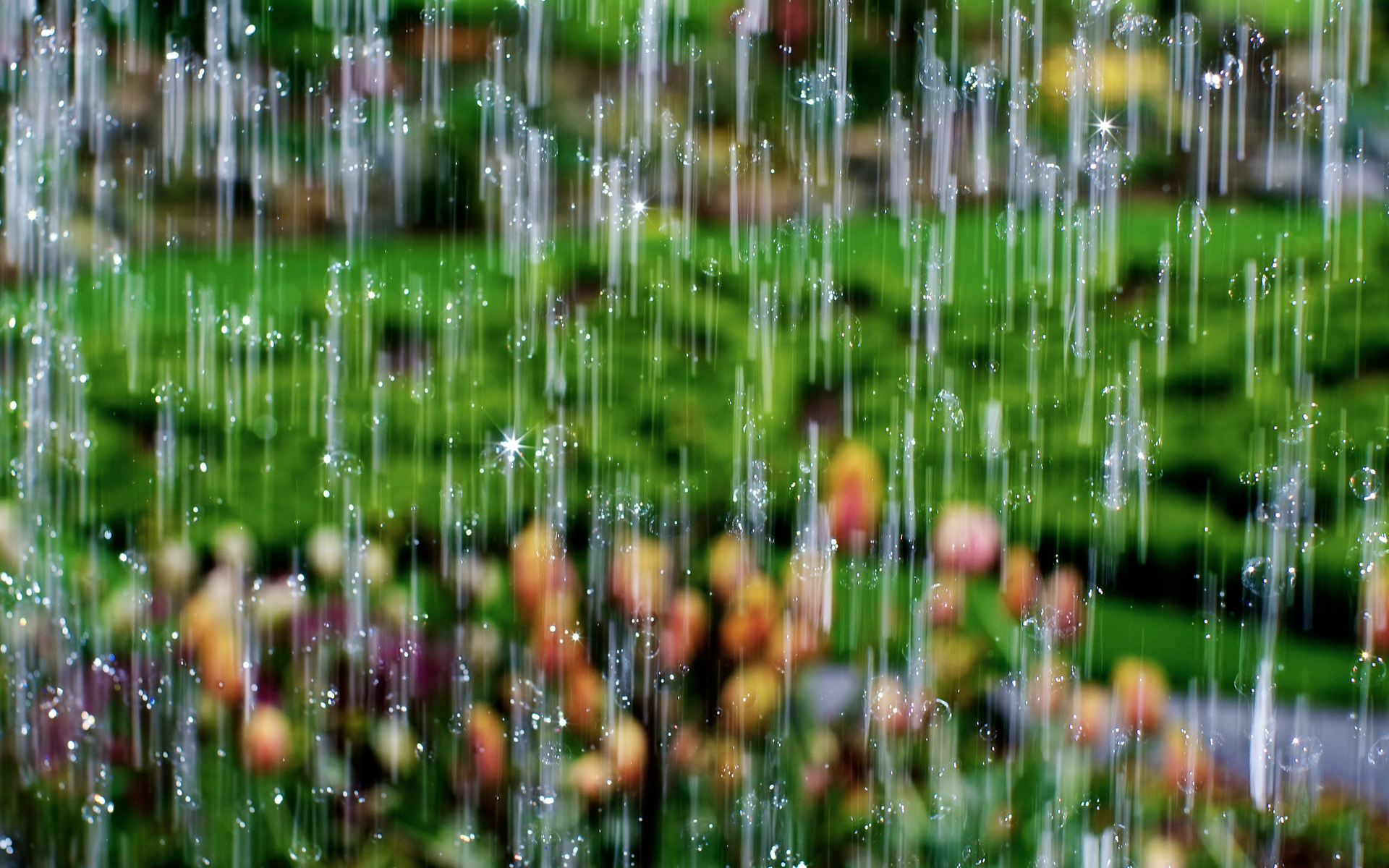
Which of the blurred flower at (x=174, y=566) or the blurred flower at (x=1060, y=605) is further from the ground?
the blurred flower at (x=174, y=566)

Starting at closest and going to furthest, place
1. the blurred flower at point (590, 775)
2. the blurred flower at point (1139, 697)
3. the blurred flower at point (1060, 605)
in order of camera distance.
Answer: the blurred flower at point (590, 775) < the blurred flower at point (1139, 697) < the blurred flower at point (1060, 605)

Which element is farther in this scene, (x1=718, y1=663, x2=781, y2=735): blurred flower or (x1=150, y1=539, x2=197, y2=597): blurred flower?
(x1=150, y1=539, x2=197, y2=597): blurred flower

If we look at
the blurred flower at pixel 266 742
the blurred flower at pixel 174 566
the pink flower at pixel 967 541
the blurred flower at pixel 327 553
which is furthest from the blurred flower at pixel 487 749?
the pink flower at pixel 967 541

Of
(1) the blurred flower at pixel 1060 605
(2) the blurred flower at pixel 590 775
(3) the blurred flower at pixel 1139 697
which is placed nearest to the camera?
(2) the blurred flower at pixel 590 775

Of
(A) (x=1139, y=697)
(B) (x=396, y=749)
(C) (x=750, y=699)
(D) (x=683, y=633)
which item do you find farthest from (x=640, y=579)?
(A) (x=1139, y=697)

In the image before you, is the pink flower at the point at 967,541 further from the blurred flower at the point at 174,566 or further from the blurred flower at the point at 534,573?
the blurred flower at the point at 174,566

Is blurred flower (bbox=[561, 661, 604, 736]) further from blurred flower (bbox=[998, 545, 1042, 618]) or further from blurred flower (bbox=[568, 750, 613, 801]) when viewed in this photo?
blurred flower (bbox=[998, 545, 1042, 618])

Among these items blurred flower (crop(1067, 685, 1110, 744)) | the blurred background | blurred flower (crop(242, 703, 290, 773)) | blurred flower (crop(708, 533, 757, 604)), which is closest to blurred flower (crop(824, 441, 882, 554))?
the blurred background

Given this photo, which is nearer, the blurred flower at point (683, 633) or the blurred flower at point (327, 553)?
the blurred flower at point (683, 633)

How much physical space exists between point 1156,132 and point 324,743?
1.25 meters

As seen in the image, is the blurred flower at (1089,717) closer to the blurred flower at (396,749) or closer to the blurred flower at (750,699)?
the blurred flower at (750,699)

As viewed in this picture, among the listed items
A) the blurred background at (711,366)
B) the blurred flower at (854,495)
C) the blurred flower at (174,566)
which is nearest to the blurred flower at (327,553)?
the blurred background at (711,366)

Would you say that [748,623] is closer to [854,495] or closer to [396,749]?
[854,495]

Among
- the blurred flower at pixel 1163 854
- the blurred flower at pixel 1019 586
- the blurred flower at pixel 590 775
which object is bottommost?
the blurred flower at pixel 1163 854
